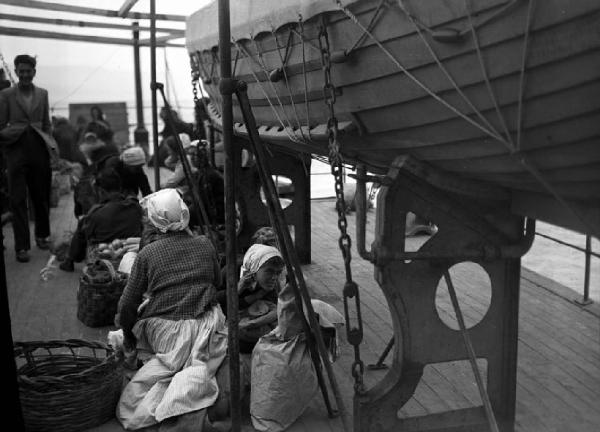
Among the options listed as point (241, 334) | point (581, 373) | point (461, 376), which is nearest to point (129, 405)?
point (241, 334)

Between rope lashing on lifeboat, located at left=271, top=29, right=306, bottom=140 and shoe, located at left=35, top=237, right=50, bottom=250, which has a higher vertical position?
rope lashing on lifeboat, located at left=271, top=29, right=306, bottom=140

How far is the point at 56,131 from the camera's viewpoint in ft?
35.3

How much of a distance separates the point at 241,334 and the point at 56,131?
7.67 meters

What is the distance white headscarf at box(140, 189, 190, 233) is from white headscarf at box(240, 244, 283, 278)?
0.37 meters

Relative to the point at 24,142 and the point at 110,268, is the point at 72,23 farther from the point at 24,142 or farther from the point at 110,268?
the point at 110,268

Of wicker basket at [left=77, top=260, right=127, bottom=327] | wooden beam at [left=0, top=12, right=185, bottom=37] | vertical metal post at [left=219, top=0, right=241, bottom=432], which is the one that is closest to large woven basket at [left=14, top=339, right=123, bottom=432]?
vertical metal post at [left=219, top=0, right=241, bottom=432]

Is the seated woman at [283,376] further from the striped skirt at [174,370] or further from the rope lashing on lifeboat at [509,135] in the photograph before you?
the rope lashing on lifeboat at [509,135]

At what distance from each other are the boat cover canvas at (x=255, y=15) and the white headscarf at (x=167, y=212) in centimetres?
88

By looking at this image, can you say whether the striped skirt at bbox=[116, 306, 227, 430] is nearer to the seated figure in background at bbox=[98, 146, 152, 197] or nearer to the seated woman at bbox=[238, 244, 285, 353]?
the seated woman at bbox=[238, 244, 285, 353]

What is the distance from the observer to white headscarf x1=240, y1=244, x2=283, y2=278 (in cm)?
374

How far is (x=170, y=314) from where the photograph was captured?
12.0 ft

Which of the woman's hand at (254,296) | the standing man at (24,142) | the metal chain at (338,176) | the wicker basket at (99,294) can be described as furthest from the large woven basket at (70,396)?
the standing man at (24,142)

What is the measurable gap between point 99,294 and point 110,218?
102cm

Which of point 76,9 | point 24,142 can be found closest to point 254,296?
point 24,142
